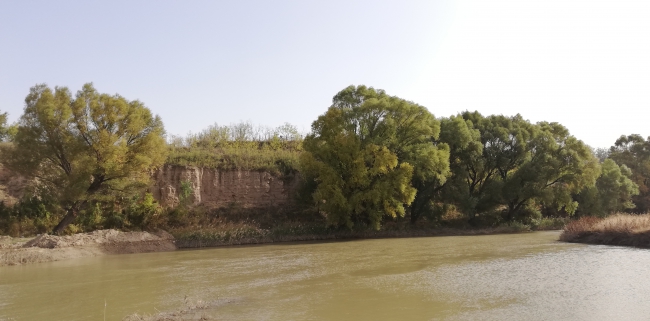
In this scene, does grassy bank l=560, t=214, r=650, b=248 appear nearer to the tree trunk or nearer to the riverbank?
the riverbank

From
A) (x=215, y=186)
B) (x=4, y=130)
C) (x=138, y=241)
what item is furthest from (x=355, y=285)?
(x=4, y=130)

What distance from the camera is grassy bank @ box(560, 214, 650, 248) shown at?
2469 centimetres

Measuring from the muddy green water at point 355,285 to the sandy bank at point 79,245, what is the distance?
1.25m

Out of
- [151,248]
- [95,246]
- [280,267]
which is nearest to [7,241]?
[95,246]

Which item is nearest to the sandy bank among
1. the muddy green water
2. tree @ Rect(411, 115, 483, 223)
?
the muddy green water

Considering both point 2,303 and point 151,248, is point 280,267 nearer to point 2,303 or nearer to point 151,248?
point 2,303

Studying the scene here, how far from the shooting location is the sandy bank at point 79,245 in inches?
942

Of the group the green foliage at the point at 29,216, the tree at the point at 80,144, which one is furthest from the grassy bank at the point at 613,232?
the green foliage at the point at 29,216

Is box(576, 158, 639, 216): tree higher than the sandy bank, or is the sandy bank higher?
box(576, 158, 639, 216): tree

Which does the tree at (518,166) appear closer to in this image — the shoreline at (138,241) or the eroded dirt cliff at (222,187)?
the shoreline at (138,241)

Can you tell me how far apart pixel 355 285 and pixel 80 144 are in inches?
877

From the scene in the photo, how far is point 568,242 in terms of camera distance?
28047 millimetres

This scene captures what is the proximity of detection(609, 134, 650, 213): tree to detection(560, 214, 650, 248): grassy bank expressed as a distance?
83.6ft

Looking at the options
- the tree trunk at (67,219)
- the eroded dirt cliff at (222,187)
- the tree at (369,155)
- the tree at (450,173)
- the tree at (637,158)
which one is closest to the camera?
the tree trunk at (67,219)
